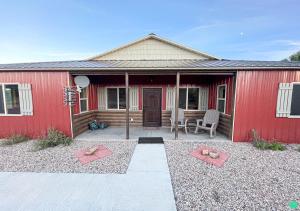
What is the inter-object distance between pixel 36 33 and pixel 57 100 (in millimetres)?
9002

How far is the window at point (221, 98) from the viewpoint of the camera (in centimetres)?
620

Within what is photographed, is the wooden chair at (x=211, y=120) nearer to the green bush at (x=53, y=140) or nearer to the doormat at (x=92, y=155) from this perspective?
the doormat at (x=92, y=155)

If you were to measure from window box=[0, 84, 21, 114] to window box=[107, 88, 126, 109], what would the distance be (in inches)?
145

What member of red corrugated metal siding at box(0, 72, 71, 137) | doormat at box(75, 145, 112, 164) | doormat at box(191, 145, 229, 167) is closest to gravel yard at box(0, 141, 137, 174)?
doormat at box(75, 145, 112, 164)

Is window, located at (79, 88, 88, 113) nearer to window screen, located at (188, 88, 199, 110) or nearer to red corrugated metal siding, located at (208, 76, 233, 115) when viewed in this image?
window screen, located at (188, 88, 199, 110)

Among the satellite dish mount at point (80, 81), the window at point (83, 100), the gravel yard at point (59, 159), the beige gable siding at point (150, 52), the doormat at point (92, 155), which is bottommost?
the gravel yard at point (59, 159)

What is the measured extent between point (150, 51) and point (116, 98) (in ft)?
11.8

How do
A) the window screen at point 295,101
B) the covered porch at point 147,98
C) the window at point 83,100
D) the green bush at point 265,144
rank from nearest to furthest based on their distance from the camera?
the green bush at point 265,144 → the window screen at point 295,101 → the window at point 83,100 → the covered porch at point 147,98

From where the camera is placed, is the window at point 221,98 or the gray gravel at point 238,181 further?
the window at point 221,98

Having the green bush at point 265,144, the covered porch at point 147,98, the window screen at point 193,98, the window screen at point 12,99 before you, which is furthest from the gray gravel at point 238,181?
the window screen at point 12,99

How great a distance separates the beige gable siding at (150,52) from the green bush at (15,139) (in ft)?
17.9

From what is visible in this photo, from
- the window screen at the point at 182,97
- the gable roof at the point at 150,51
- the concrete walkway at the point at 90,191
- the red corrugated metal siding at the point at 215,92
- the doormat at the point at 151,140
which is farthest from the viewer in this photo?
the gable roof at the point at 150,51

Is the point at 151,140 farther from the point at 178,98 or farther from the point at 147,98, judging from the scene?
the point at 147,98

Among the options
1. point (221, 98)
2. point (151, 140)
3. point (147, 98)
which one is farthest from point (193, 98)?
point (151, 140)
